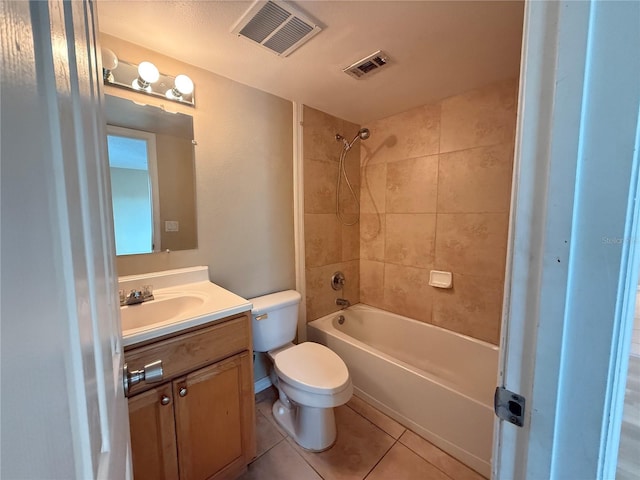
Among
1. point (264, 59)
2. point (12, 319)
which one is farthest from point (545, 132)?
point (264, 59)

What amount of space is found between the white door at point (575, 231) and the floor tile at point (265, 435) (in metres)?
1.46

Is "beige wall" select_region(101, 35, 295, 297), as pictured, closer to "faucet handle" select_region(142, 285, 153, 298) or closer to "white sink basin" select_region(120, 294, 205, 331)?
"faucet handle" select_region(142, 285, 153, 298)

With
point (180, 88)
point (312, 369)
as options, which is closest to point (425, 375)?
point (312, 369)

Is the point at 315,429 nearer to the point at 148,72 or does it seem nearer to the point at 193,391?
the point at 193,391

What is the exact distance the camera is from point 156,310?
4.09 feet

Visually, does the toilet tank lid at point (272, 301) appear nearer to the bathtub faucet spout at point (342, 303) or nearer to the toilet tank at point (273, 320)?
the toilet tank at point (273, 320)

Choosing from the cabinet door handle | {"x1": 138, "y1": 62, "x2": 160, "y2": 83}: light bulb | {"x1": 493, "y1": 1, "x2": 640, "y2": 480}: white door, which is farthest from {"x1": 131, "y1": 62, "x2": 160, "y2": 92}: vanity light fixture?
{"x1": 493, "y1": 1, "x2": 640, "y2": 480}: white door

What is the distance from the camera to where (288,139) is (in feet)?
6.25

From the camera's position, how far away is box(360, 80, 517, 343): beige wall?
1.69 metres

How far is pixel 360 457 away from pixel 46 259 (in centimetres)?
173

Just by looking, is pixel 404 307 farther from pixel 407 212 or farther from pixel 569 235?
pixel 569 235

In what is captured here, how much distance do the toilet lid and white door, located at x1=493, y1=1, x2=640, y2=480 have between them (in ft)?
3.37

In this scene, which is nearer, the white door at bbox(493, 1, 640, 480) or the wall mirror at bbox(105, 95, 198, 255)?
the white door at bbox(493, 1, 640, 480)

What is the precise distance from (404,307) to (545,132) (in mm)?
2010
